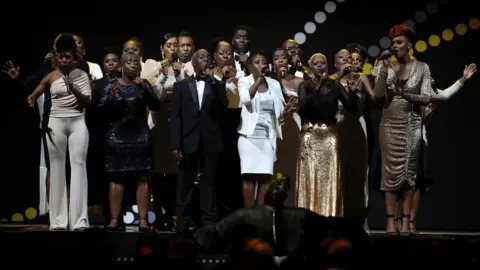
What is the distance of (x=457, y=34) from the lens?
1019 cm

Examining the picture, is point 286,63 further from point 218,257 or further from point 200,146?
point 218,257

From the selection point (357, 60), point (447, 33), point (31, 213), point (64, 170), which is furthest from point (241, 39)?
point (31, 213)

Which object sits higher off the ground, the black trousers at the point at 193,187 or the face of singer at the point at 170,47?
the face of singer at the point at 170,47

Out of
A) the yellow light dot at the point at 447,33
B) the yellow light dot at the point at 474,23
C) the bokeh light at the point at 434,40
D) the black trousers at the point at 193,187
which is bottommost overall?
the black trousers at the point at 193,187

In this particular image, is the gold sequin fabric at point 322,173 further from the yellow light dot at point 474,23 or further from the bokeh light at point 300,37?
the yellow light dot at point 474,23

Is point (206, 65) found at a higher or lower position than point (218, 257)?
higher

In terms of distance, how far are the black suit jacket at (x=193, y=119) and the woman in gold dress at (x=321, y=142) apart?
2.58 feet

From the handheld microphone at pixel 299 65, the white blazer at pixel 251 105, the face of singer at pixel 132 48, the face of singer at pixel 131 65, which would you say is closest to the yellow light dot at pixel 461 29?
the handheld microphone at pixel 299 65

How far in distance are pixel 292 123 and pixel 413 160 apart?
4.25 feet

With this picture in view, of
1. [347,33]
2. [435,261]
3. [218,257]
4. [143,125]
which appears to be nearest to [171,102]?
[143,125]

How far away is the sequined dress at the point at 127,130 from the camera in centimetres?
816

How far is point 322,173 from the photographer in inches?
336

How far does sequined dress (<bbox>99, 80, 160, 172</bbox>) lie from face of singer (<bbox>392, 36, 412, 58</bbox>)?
6.67ft

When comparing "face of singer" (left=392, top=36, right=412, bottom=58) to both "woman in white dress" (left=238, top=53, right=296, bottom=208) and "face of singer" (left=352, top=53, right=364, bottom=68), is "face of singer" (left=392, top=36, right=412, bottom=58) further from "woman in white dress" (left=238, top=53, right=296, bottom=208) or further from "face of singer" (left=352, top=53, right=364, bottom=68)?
"woman in white dress" (left=238, top=53, right=296, bottom=208)
